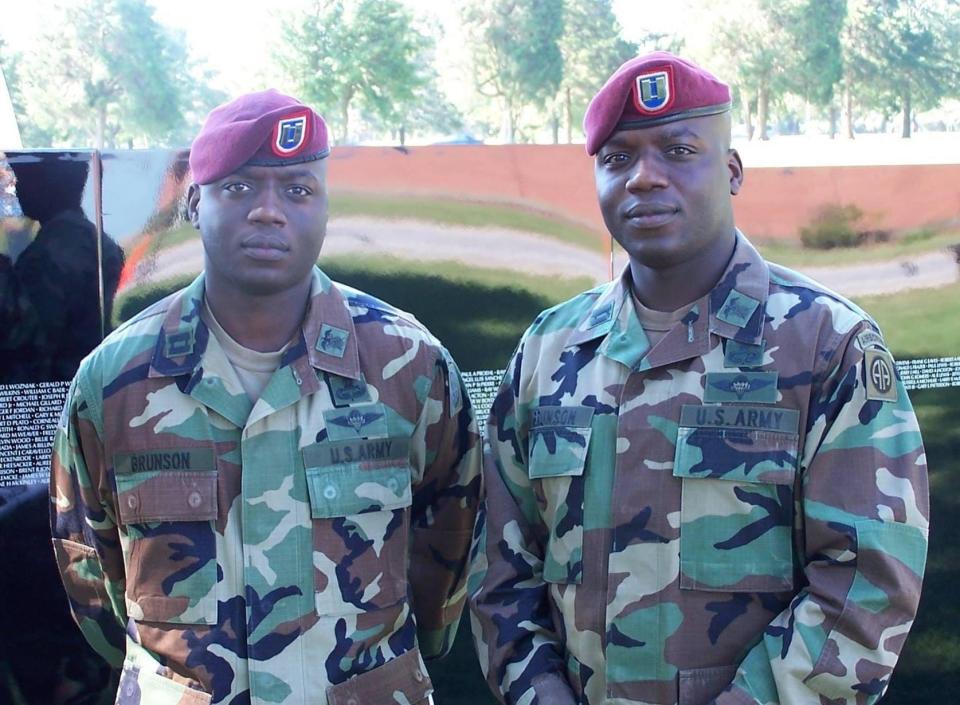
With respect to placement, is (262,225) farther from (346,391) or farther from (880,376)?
(880,376)

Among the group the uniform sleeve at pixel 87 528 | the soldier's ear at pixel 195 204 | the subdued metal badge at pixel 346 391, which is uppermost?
the soldier's ear at pixel 195 204

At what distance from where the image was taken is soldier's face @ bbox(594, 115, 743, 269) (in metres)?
2.02

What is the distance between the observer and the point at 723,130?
2098mm

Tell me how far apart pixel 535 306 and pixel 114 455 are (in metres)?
1.63

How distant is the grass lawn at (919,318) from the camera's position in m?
3.82

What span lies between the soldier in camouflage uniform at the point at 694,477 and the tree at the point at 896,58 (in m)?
30.3

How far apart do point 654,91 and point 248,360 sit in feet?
3.36

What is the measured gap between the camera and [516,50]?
33969mm

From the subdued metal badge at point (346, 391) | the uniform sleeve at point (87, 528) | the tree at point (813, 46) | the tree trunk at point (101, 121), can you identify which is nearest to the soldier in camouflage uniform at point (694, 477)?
the subdued metal badge at point (346, 391)

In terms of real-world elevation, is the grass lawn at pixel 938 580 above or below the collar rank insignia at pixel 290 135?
below

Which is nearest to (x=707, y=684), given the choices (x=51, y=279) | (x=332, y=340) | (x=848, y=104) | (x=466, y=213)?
(x=332, y=340)

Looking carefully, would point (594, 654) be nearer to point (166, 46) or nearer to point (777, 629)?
point (777, 629)

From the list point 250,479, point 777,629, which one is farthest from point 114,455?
point 777,629

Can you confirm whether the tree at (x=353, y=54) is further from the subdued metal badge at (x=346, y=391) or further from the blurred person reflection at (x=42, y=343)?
the subdued metal badge at (x=346, y=391)
